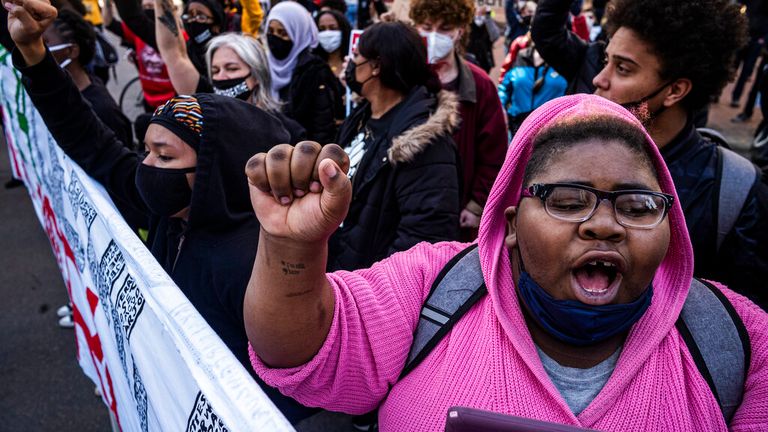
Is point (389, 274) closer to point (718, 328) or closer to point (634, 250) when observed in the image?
point (634, 250)

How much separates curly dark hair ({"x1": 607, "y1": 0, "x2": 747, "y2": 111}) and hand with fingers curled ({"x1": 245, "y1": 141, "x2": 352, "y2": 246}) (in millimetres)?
1456

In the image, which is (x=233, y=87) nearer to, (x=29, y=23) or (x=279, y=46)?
(x=279, y=46)

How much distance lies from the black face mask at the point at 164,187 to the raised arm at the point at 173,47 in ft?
4.87

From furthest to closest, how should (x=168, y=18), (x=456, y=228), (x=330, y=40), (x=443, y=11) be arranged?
1. (x=330, y=40)
2. (x=443, y=11)
3. (x=168, y=18)
4. (x=456, y=228)

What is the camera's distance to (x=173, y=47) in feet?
9.93

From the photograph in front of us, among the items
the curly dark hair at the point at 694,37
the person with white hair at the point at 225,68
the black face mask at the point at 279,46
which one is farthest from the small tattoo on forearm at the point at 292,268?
the black face mask at the point at 279,46

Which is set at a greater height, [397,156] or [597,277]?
[597,277]

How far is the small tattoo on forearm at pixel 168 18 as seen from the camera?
9.53 ft

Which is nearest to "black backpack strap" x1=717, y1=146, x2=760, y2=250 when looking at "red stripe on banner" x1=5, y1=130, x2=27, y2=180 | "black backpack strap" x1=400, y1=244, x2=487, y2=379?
"black backpack strap" x1=400, y1=244, x2=487, y2=379

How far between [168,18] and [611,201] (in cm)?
271

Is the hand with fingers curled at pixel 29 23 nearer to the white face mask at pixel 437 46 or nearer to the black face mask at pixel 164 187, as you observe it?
the black face mask at pixel 164 187

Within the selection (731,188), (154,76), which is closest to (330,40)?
(154,76)

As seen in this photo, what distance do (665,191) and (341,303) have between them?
794mm

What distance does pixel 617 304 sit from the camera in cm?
112
